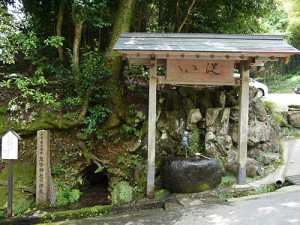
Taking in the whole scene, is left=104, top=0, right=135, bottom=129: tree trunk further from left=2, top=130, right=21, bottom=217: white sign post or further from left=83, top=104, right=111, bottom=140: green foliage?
left=2, top=130, right=21, bottom=217: white sign post

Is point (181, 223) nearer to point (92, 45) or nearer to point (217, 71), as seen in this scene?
point (217, 71)

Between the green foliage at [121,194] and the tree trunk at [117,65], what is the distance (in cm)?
180

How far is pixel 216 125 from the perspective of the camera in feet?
24.3

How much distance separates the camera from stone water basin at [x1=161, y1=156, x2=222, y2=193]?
6.06 meters

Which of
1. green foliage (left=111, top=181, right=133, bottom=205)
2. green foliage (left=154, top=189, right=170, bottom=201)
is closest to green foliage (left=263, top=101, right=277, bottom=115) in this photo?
green foliage (left=154, top=189, right=170, bottom=201)

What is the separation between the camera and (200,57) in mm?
5832

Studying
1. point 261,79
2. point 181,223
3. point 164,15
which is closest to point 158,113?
point 181,223

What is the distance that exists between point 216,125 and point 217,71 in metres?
1.85

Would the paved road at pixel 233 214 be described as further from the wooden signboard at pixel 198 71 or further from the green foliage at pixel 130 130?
the wooden signboard at pixel 198 71

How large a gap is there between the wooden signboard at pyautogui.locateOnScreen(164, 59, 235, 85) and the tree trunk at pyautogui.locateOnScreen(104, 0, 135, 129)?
2002 millimetres

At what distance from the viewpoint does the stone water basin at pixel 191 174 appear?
606 cm

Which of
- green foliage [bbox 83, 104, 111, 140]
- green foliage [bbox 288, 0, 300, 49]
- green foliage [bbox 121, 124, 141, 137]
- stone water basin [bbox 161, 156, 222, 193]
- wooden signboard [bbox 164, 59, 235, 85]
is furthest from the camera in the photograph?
green foliage [bbox 288, 0, 300, 49]

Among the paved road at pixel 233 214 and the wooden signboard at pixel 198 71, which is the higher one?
the wooden signboard at pixel 198 71

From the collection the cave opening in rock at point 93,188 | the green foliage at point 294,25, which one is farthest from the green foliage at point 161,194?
the green foliage at point 294,25
